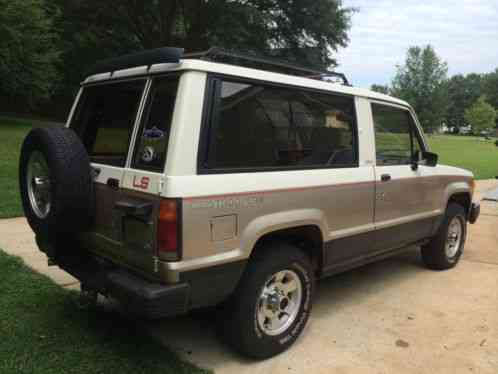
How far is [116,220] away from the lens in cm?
295

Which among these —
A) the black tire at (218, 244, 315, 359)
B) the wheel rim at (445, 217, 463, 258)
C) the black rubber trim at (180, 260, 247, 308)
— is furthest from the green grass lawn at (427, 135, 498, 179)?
the black rubber trim at (180, 260, 247, 308)

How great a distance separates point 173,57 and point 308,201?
143 cm

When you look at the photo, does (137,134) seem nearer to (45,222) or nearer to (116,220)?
(116,220)

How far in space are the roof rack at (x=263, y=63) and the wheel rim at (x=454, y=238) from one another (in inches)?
102

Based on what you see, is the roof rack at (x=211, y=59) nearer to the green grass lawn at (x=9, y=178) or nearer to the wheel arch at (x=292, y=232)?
the wheel arch at (x=292, y=232)

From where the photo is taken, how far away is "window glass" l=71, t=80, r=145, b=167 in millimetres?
3127

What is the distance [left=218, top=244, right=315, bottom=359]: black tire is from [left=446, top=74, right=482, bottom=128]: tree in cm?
11101

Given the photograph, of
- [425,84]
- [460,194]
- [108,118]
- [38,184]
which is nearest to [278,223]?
[108,118]

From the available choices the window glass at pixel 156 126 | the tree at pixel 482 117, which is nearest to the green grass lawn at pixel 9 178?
the window glass at pixel 156 126

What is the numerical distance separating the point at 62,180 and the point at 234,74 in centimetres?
133

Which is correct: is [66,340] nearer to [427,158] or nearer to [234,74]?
[234,74]

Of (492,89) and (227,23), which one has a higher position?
(492,89)

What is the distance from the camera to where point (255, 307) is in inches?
121

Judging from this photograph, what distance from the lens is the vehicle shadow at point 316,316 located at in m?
3.26
